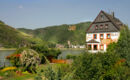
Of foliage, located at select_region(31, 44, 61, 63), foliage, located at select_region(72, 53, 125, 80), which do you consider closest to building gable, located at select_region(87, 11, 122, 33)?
foliage, located at select_region(31, 44, 61, 63)

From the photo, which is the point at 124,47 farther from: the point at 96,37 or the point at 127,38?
the point at 96,37

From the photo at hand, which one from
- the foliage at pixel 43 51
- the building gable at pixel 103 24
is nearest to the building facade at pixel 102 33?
the building gable at pixel 103 24

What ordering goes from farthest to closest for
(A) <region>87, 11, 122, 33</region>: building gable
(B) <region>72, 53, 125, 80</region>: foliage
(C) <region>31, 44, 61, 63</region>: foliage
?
(A) <region>87, 11, 122, 33</region>: building gable < (C) <region>31, 44, 61, 63</region>: foliage < (B) <region>72, 53, 125, 80</region>: foliage

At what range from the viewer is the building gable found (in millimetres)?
27734

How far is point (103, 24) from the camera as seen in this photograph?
1139 inches

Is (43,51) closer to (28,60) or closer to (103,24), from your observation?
(28,60)

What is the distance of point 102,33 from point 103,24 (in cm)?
183

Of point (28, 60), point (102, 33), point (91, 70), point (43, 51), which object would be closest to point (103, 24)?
point (102, 33)

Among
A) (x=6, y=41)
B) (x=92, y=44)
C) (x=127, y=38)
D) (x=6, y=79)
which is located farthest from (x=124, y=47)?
(x=6, y=41)

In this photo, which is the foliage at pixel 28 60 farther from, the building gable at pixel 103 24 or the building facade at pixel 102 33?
the building gable at pixel 103 24

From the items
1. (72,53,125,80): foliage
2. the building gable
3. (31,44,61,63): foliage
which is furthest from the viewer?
the building gable

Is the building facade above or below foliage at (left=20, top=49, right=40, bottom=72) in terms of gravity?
above

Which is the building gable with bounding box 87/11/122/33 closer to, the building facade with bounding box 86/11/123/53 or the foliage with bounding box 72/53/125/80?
the building facade with bounding box 86/11/123/53

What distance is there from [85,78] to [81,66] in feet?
2.74
